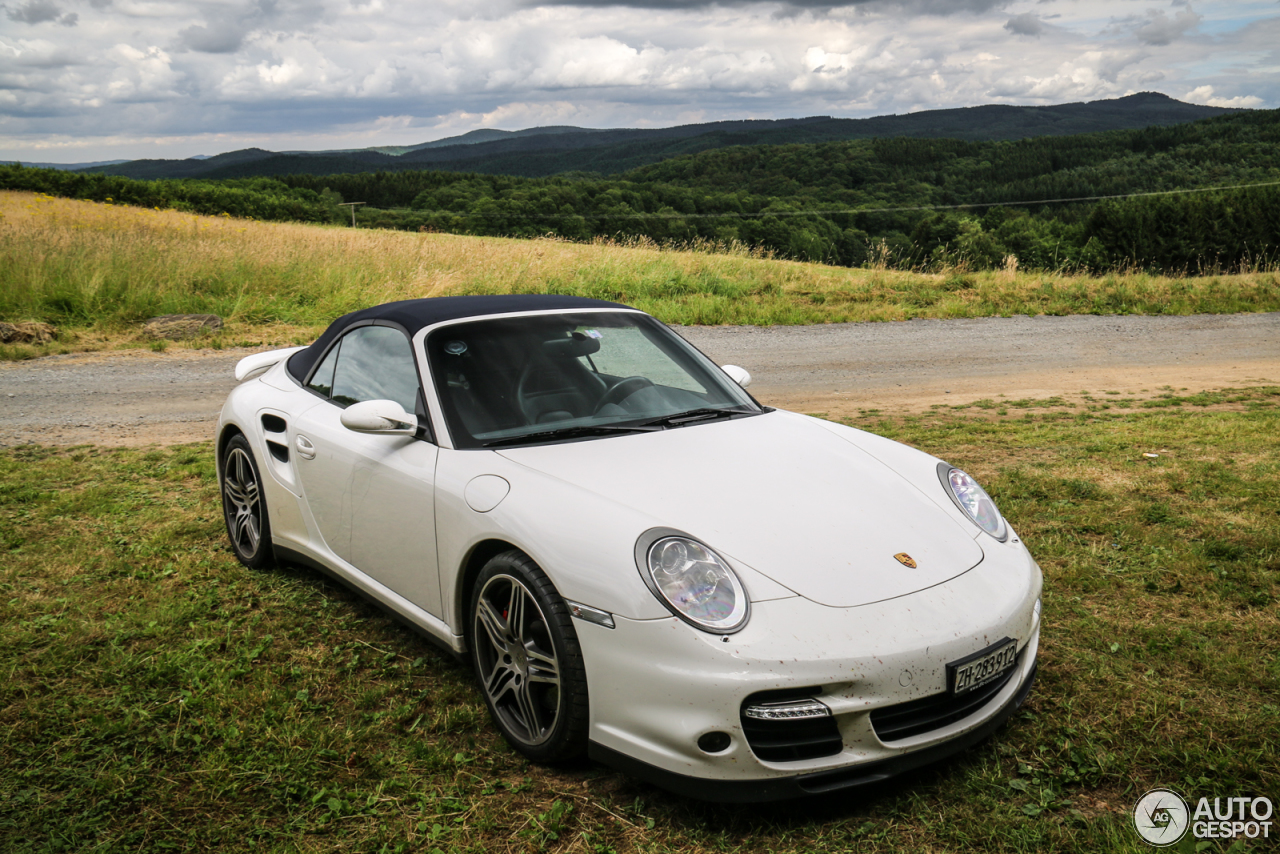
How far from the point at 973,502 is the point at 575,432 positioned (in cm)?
147

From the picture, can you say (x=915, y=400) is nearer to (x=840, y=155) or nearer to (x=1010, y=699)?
(x=1010, y=699)

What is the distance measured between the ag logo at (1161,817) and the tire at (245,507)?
12.1 feet

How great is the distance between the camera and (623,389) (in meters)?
3.55

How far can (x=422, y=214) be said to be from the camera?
161 feet

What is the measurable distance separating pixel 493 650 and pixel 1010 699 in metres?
1.62

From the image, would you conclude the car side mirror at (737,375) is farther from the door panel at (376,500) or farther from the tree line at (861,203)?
the tree line at (861,203)

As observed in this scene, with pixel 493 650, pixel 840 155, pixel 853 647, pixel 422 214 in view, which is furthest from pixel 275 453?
pixel 840 155

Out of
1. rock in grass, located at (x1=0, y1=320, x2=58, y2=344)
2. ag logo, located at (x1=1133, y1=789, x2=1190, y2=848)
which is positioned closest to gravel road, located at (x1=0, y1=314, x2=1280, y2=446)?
rock in grass, located at (x1=0, y1=320, x2=58, y2=344)

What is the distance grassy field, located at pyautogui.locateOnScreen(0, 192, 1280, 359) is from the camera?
1252cm

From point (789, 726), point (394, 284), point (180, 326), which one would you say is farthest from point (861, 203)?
point (789, 726)

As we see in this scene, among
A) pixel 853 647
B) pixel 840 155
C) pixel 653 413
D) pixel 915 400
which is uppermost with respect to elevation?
pixel 840 155

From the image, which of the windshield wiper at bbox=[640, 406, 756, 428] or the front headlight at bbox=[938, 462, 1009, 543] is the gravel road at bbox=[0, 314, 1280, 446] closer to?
the windshield wiper at bbox=[640, 406, 756, 428]

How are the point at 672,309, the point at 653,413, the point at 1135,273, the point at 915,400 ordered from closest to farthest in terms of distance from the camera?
the point at 653,413 < the point at 915,400 < the point at 672,309 < the point at 1135,273

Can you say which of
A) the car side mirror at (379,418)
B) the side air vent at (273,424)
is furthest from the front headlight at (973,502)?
the side air vent at (273,424)
